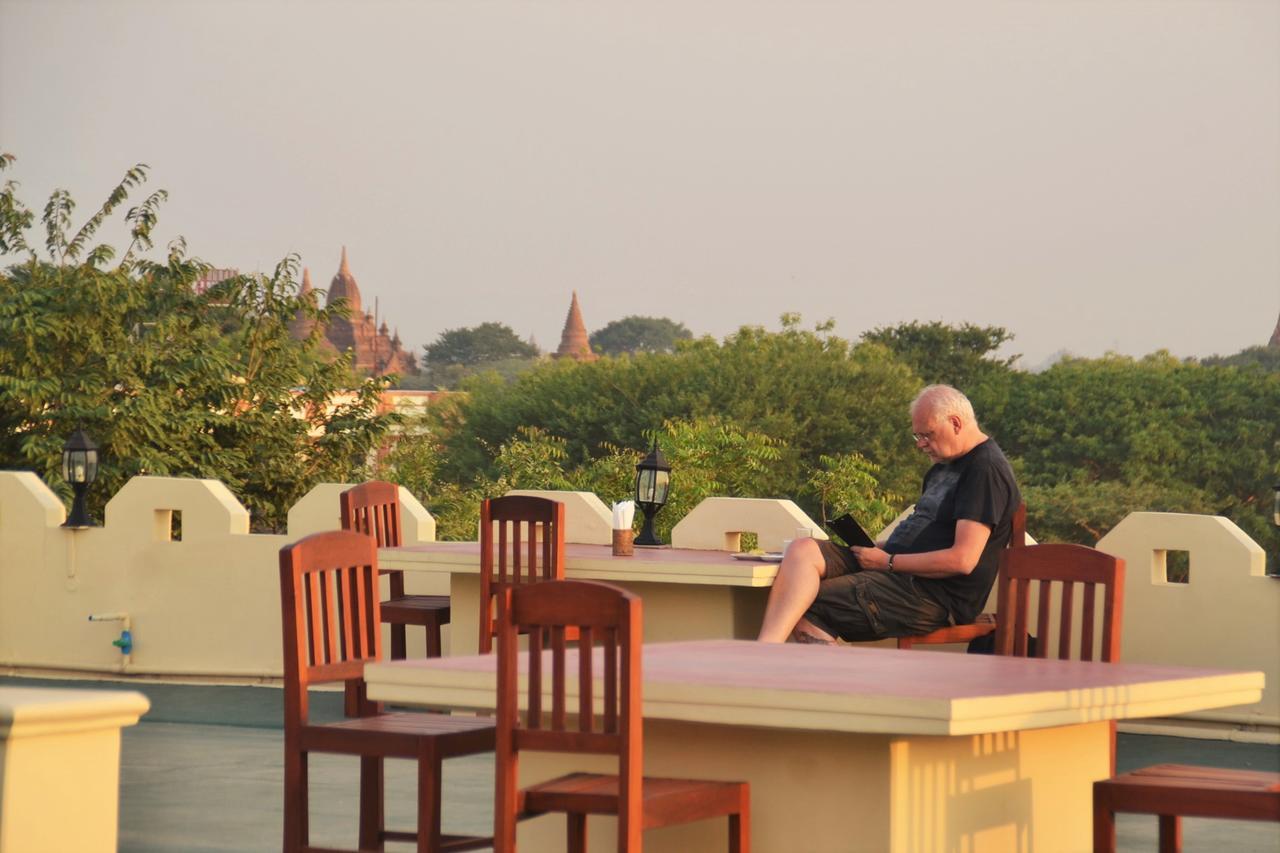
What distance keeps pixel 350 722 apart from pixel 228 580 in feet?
16.6

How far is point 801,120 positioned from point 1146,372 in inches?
446

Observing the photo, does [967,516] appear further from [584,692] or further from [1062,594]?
[584,692]

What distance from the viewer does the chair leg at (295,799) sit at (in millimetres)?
4121

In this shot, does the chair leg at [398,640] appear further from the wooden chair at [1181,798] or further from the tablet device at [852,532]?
the wooden chair at [1181,798]

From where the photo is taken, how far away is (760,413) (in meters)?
45.2

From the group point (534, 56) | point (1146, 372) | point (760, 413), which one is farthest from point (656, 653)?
point (534, 56)

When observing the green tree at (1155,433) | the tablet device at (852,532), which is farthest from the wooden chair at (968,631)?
the green tree at (1155,433)

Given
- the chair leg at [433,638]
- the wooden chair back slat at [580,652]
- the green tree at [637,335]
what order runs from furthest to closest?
the green tree at [637,335]
the chair leg at [433,638]
the wooden chair back slat at [580,652]

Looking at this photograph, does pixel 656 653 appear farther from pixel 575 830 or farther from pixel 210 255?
pixel 210 255

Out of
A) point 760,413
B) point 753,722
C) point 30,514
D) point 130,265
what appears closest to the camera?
point 753,722

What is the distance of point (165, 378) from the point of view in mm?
16047

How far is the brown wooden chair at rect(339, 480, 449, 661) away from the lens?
7324 millimetres

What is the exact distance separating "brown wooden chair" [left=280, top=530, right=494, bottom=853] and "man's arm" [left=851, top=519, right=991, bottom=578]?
1861 mm

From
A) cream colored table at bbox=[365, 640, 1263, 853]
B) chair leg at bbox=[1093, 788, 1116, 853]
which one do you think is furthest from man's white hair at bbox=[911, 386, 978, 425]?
chair leg at bbox=[1093, 788, 1116, 853]
